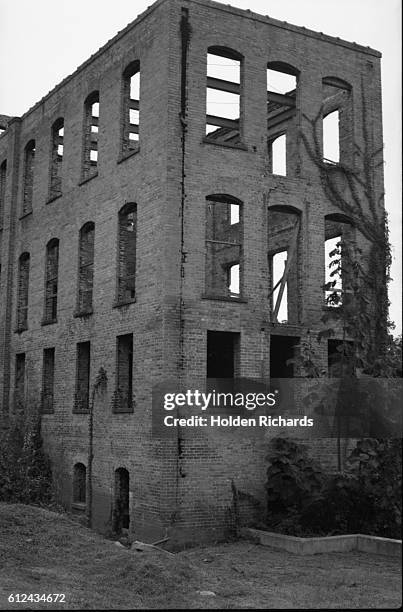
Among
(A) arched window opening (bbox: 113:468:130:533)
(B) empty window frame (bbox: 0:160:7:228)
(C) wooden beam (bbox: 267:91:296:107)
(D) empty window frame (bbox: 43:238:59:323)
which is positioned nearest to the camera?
(A) arched window opening (bbox: 113:468:130:533)

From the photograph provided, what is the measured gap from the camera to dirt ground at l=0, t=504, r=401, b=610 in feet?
38.4

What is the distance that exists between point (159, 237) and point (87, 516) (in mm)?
6990

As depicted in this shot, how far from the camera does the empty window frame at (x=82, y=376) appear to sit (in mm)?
21172

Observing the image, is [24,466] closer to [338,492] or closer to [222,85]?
[338,492]

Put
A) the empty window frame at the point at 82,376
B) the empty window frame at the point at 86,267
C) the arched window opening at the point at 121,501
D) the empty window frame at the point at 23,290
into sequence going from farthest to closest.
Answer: the empty window frame at the point at 23,290
the empty window frame at the point at 86,267
the empty window frame at the point at 82,376
the arched window opening at the point at 121,501

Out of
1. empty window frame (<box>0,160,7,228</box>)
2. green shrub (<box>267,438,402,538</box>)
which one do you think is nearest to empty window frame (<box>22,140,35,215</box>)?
empty window frame (<box>0,160,7,228</box>)

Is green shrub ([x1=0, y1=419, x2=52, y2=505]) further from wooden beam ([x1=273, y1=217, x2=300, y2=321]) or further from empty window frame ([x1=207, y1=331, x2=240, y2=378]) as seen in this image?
wooden beam ([x1=273, y1=217, x2=300, y2=321])

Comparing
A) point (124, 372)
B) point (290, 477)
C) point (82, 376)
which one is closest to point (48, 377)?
point (82, 376)

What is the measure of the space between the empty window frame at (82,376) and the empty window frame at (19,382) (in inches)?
140

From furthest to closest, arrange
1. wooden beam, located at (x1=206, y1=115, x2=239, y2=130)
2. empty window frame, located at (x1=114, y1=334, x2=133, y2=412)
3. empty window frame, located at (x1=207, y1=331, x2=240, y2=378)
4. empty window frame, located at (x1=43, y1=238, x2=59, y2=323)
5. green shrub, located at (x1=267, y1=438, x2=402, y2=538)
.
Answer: empty window frame, located at (x1=43, y1=238, x2=59, y2=323)
wooden beam, located at (x1=206, y1=115, x2=239, y2=130)
empty window frame, located at (x1=207, y1=331, x2=240, y2=378)
empty window frame, located at (x1=114, y1=334, x2=133, y2=412)
green shrub, located at (x1=267, y1=438, x2=402, y2=538)

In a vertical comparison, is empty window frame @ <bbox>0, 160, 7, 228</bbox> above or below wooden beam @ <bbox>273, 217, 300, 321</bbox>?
above

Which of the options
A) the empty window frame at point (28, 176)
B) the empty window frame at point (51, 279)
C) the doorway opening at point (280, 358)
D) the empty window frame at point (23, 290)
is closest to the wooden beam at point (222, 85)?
the doorway opening at point (280, 358)

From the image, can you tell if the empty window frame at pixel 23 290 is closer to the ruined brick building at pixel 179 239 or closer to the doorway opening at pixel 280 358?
the ruined brick building at pixel 179 239

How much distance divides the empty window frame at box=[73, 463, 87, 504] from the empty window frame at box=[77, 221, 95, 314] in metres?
4.09
